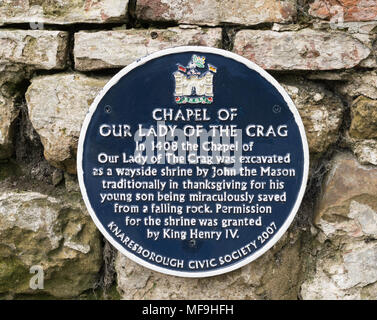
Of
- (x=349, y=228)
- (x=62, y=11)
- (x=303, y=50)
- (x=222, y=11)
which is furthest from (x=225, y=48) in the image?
(x=349, y=228)

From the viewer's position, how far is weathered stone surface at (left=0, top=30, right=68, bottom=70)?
2.03 m

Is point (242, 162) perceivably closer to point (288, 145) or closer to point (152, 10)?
point (288, 145)

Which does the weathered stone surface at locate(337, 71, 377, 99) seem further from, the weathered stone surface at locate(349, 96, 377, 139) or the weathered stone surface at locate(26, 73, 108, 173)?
the weathered stone surface at locate(26, 73, 108, 173)

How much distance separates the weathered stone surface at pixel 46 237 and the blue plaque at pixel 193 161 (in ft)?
0.64

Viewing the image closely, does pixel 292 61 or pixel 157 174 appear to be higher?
pixel 292 61

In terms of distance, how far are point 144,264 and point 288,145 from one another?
29.9 inches

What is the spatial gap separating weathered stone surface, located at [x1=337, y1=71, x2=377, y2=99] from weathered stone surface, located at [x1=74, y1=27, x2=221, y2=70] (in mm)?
570

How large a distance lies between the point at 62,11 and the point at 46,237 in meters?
0.97

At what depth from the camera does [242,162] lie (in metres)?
1.95

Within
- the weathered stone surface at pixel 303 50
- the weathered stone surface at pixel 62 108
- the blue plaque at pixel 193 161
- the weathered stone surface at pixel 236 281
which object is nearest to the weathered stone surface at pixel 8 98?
the weathered stone surface at pixel 62 108

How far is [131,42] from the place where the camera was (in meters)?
1.98

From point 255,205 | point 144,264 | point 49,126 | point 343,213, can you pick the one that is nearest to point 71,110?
point 49,126

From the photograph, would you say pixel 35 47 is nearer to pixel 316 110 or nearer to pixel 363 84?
pixel 316 110

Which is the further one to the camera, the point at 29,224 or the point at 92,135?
the point at 29,224
